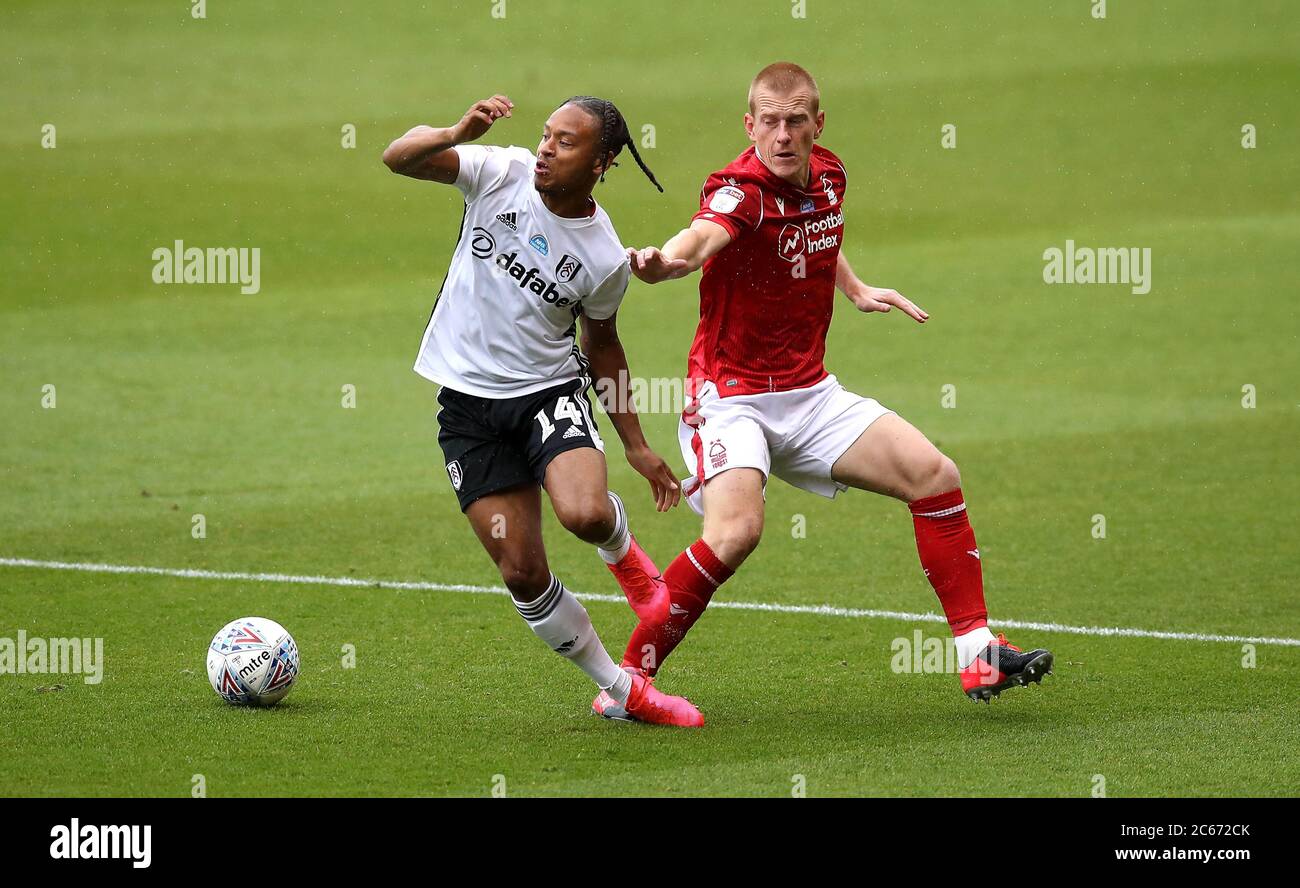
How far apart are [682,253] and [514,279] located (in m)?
0.68

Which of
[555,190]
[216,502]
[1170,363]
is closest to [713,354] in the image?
[555,190]

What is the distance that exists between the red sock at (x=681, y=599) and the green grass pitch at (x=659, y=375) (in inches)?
14.2

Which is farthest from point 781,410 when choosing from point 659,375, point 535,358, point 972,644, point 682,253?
point 659,375

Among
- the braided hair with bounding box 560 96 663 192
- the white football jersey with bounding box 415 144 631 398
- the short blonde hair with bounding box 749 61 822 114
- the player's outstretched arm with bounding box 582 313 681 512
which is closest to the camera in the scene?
the braided hair with bounding box 560 96 663 192

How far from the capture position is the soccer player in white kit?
6.45 m

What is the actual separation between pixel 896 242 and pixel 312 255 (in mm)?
7494

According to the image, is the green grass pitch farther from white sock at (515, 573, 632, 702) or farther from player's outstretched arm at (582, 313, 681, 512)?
player's outstretched arm at (582, 313, 681, 512)

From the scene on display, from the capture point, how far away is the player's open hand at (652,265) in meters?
6.05

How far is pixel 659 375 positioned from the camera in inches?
649

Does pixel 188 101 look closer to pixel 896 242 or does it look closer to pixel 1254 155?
pixel 896 242

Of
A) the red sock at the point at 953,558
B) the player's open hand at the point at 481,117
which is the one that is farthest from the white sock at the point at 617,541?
the player's open hand at the point at 481,117

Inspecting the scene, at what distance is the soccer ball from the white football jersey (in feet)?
4.25

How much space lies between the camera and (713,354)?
7.14 meters

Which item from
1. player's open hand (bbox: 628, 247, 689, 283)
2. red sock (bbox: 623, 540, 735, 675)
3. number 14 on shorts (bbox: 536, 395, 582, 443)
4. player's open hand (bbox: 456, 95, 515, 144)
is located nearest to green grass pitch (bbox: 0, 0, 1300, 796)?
red sock (bbox: 623, 540, 735, 675)
